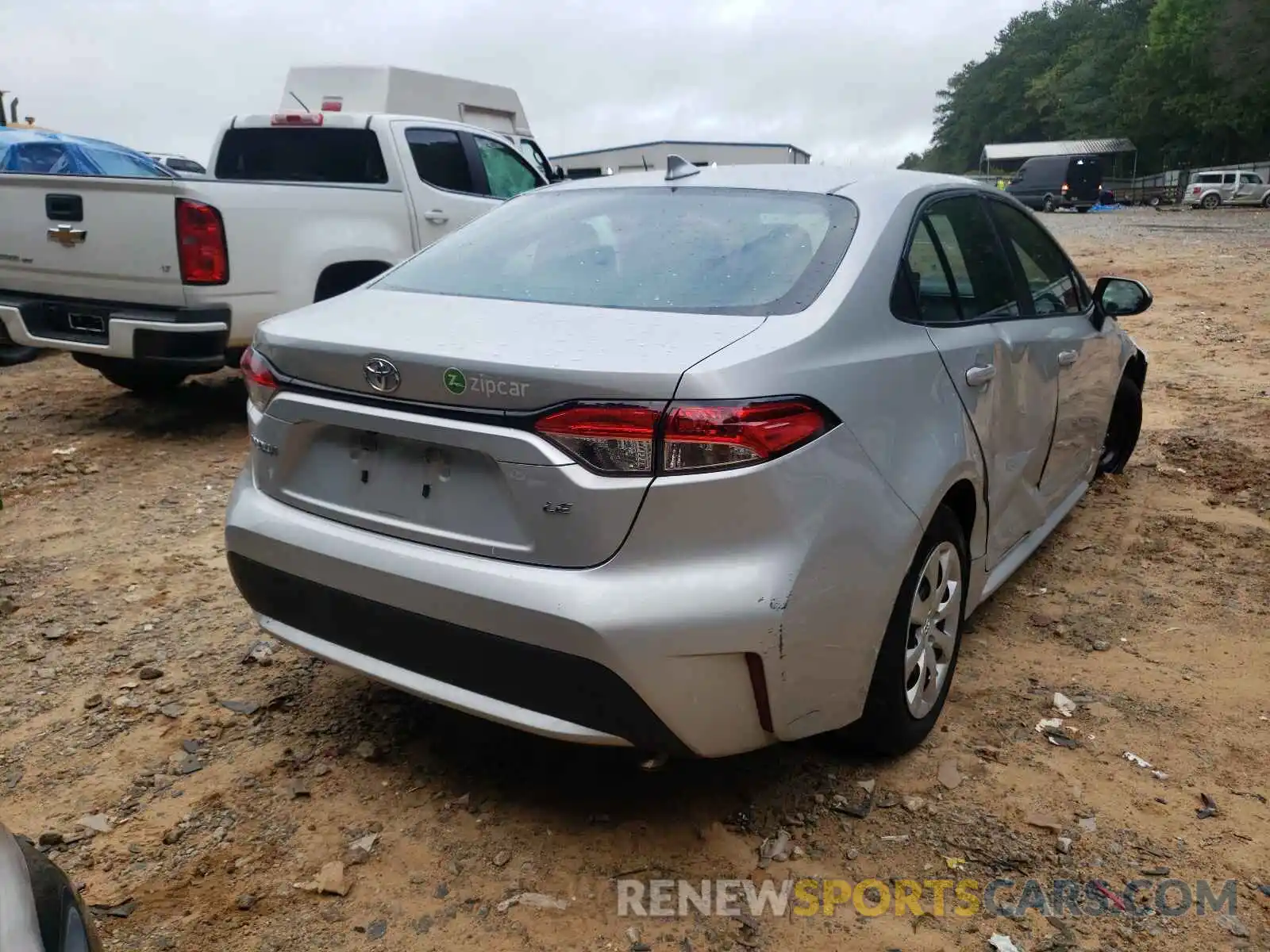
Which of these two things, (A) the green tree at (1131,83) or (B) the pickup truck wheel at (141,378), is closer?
(B) the pickup truck wheel at (141,378)

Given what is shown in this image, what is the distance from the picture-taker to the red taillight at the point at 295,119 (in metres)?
7.31

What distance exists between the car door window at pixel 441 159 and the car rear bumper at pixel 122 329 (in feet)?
7.00

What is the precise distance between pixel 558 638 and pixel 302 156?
6.36 m

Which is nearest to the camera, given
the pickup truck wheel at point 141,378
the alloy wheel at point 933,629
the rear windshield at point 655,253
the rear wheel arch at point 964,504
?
the rear windshield at point 655,253

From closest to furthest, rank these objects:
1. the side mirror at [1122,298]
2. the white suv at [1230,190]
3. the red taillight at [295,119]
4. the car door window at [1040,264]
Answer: the car door window at [1040,264], the side mirror at [1122,298], the red taillight at [295,119], the white suv at [1230,190]

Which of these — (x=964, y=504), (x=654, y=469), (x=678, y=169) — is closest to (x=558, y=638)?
(x=654, y=469)

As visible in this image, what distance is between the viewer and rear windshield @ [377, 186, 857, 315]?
2.57 metres

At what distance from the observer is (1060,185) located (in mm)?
38906

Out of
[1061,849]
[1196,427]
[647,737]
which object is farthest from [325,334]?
[1196,427]

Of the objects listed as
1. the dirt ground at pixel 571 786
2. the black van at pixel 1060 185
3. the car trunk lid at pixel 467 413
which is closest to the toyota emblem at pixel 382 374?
the car trunk lid at pixel 467 413

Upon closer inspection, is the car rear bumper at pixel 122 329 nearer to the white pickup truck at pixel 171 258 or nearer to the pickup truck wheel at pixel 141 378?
the white pickup truck at pixel 171 258

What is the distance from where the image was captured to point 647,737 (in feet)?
7.25

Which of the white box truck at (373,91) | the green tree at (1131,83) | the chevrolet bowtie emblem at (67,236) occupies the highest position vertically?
the green tree at (1131,83)

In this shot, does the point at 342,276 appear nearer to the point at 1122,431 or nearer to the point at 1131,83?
the point at 1122,431
